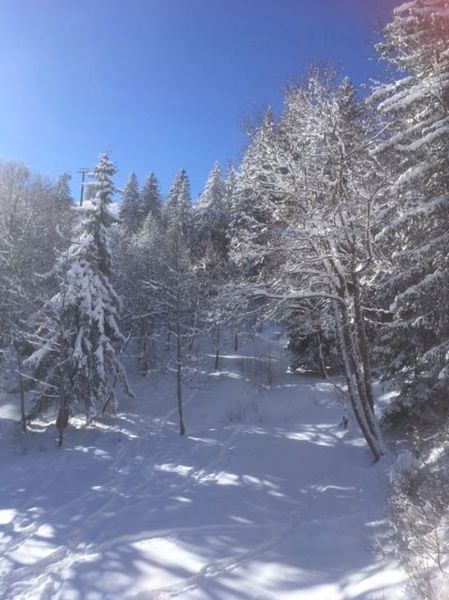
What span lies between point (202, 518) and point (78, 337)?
1350 cm

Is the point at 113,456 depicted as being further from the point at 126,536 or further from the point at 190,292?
the point at 190,292

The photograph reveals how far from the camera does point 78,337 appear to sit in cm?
2106

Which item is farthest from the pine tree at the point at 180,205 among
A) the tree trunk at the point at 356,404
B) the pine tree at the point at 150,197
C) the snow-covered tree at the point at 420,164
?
the snow-covered tree at the point at 420,164

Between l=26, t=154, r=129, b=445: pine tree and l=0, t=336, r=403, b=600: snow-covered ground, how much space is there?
9.25ft

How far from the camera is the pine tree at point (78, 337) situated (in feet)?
68.0

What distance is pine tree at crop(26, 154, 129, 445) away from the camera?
20.7 metres

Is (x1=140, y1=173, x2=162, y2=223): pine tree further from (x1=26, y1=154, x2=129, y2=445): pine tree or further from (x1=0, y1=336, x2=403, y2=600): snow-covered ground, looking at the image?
(x1=0, y1=336, x2=403, y2=600): snow-covered ground

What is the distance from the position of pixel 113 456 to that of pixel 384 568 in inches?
457

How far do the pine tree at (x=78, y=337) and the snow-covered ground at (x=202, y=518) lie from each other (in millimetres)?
2819

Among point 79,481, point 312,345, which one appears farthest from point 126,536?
point 312,345

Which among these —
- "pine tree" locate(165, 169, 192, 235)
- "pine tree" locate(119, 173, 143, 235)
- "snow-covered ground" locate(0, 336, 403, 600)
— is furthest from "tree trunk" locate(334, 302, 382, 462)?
"pine tree" locate(119, 173, 143, 235)

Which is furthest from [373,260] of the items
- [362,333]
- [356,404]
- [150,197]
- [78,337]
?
[150,197]

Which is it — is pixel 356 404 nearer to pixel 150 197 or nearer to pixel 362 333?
pixel 362 333

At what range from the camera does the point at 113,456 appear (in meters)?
15.6
